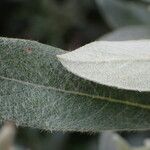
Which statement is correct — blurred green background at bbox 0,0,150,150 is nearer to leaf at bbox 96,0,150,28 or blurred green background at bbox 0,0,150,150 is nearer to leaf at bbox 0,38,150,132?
leaf at bbox 96,0,150,28

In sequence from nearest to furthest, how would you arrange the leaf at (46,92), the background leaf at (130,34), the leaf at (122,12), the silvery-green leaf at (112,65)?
the silvery-green leaf at (112,65) → the leaf at (46,92) → the background leaf at (130,34) → the leaf at (122,12)

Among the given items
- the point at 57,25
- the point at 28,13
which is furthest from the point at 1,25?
the point at 57,25

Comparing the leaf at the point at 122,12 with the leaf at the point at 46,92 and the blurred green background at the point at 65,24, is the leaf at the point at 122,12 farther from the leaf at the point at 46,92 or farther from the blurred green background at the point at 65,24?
the leaf at the point at 46,92

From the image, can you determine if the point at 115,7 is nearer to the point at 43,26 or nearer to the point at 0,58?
the point at 43,26

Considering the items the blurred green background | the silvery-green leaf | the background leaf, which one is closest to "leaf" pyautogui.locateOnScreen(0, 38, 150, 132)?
the silvery-green leaf

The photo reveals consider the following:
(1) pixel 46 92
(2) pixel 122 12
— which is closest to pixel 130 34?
(2) pixel 122 12

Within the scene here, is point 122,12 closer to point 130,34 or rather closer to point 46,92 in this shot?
point 130,34

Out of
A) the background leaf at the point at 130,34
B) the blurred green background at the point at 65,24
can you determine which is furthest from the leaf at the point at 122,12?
the background leaf at the point at 130,34
